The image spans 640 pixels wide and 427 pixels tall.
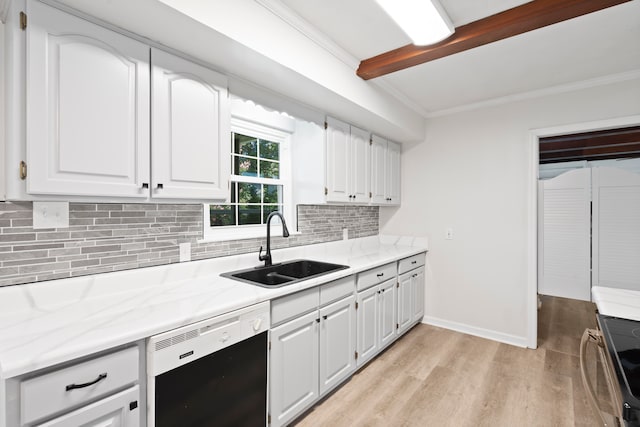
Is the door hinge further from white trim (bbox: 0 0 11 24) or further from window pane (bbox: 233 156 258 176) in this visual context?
window pane (bbox: 233 156 258 176)

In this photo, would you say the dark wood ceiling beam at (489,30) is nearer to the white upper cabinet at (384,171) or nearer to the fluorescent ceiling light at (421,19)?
the fluorescent ceiling light at (421,19)

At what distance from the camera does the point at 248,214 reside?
8.64 feet

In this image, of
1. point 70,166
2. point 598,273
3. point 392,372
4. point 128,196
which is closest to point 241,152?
point 128,196

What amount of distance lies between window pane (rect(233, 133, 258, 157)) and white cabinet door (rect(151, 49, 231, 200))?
651mm

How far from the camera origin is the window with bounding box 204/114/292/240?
2418mm

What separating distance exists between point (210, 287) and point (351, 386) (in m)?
1.38

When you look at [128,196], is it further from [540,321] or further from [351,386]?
[540,321]

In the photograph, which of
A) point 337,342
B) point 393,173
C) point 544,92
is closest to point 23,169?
point 337,342

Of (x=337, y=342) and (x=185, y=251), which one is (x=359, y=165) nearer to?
(x=337, y=342)

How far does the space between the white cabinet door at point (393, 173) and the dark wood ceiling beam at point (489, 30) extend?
132cm

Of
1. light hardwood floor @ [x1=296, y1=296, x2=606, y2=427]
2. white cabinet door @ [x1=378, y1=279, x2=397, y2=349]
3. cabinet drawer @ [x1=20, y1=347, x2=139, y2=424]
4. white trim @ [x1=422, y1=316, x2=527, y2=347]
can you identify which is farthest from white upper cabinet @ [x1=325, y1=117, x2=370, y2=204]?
cabinet drawer @ [x1=20, y1=347, x2=139, y2=424]

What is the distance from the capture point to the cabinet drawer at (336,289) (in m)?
2.10

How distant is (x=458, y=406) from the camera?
2.20 meters

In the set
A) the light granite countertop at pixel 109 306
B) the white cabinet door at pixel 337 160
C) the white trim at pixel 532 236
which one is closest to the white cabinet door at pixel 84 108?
the light granite countertop at pixel 109 306
